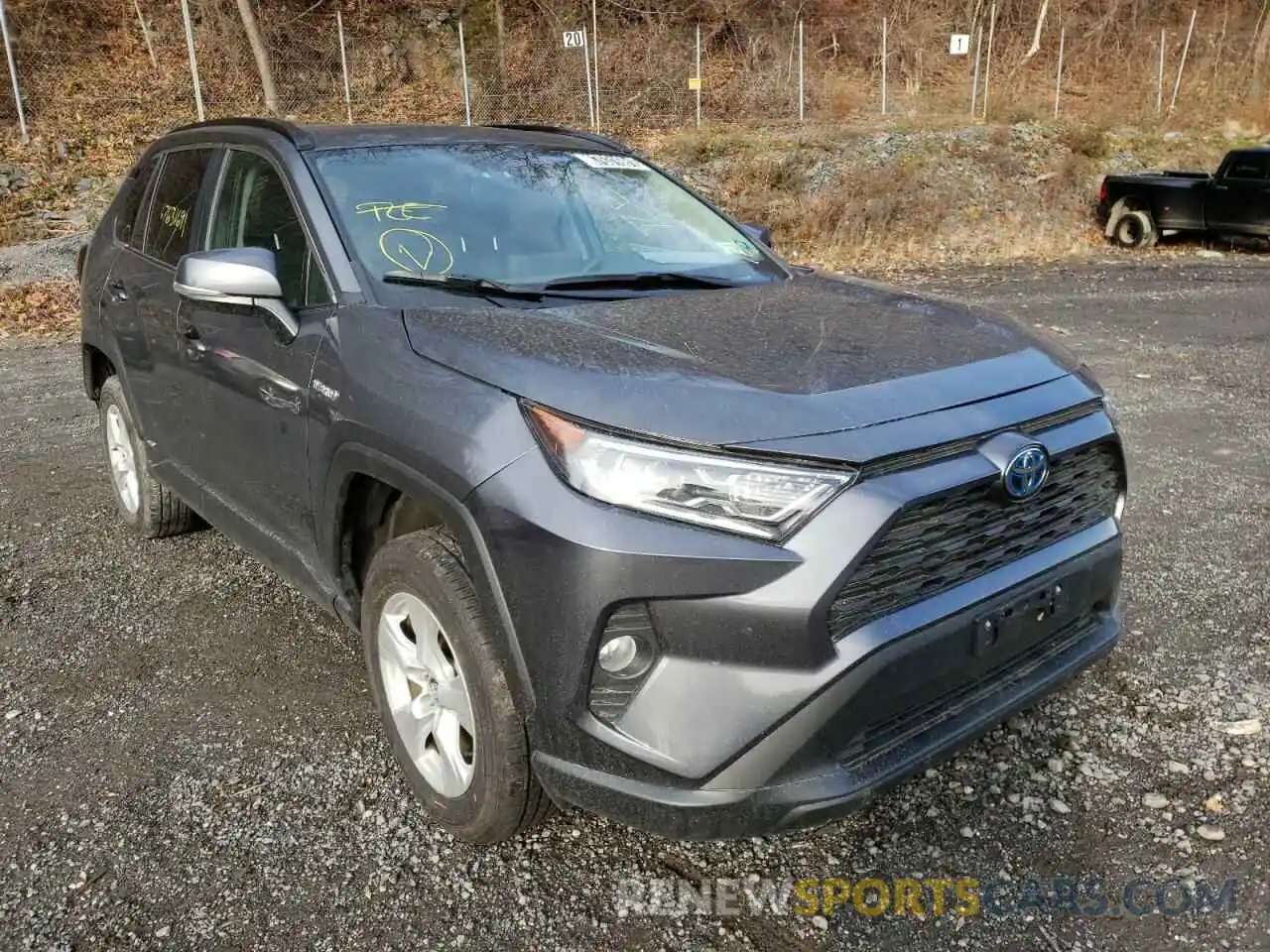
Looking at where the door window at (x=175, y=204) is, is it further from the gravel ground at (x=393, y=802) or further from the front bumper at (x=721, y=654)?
the front bumper at (x=721, y=654)

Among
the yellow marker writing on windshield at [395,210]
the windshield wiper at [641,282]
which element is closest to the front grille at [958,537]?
the windshield wiper at [641,282]

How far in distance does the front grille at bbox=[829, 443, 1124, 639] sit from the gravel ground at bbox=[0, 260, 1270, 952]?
77cm

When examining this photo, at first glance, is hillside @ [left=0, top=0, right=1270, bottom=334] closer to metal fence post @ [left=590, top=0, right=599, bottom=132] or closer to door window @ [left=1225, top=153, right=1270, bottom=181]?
metal fence post @ [left=590, top=0, right=599, bottom=132]

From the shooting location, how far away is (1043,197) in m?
18.5

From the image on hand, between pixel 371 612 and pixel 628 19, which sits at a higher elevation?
pixel 628 19

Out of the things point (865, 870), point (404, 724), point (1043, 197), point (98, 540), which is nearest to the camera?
point (865, 870)

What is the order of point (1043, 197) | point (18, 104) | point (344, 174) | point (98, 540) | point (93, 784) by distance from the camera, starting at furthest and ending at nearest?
point (1043, 197) < point (18, 104) < point (98, 540) < point (344, 174) < point (93, 784)

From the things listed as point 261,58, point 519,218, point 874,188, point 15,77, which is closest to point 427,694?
point 519,218

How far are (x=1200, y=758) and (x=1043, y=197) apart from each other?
57.8 ft

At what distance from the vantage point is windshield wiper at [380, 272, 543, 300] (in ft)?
9.49

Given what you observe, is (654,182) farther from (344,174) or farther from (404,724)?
(404,724)

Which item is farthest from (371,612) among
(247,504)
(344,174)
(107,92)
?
(107,92)

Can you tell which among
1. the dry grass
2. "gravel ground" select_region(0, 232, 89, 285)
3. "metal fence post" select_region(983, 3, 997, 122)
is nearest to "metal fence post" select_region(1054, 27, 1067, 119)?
"metal fence post" select_region(983, 3, 997, 122)

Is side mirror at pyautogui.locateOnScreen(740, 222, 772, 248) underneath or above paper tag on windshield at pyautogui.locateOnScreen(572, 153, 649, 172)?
underneath
